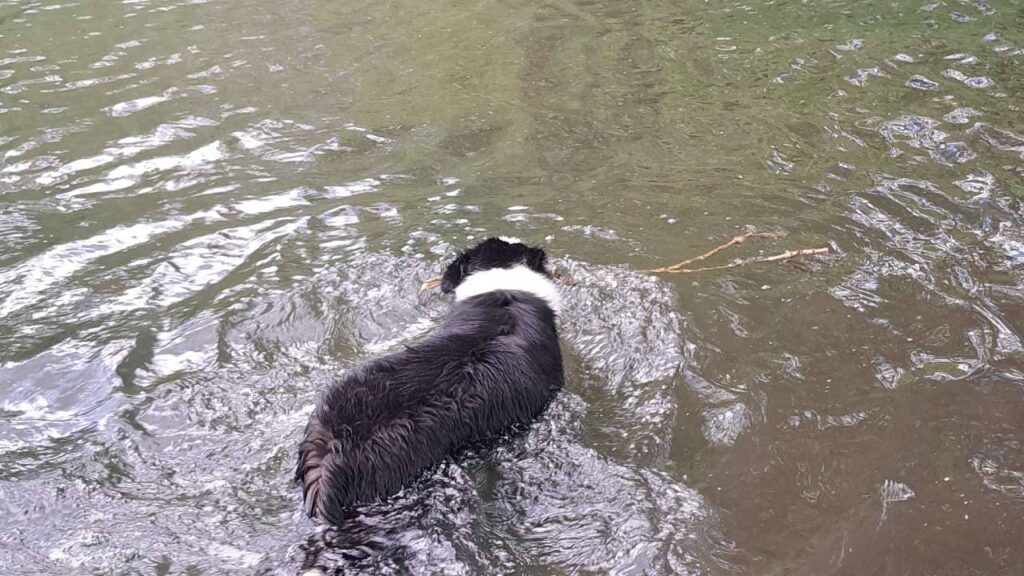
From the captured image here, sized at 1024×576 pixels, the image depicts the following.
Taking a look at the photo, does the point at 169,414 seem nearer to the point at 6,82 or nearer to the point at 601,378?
the point at 601,378

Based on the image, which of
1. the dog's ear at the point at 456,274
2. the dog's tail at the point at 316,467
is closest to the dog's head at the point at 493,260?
the dog's ear at the point at 456,274

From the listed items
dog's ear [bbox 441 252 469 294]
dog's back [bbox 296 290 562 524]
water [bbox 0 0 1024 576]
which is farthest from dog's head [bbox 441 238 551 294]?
water [bbox 0 0 1024 576]

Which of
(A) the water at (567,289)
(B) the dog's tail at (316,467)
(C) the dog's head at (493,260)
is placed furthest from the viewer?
(C) the dog's head at (493,260)

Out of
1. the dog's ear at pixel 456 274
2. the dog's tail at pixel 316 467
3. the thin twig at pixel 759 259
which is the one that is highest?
the dog's tail at pixel 316 467

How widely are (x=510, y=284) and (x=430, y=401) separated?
106cm

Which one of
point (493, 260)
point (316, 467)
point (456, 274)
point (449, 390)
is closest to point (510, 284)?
point (493, 260)

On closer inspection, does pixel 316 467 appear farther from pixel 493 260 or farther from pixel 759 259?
pixel 759 259

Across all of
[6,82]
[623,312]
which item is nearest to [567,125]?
[623,312]

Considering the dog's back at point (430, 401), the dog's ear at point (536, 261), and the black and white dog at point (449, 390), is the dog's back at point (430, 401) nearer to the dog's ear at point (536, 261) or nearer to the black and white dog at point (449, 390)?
the black and white dog at point (449, 390)

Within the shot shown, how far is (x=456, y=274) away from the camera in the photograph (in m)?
4.48

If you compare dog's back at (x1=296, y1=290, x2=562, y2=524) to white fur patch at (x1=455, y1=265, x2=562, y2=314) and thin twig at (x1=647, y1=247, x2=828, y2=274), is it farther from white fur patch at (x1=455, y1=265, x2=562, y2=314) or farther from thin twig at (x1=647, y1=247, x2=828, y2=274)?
thin twig at (x1=647, y1=247, x2=828, y2=274)

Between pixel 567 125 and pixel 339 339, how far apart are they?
3277 mm

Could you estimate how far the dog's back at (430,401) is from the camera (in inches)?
124

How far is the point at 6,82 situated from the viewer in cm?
840
